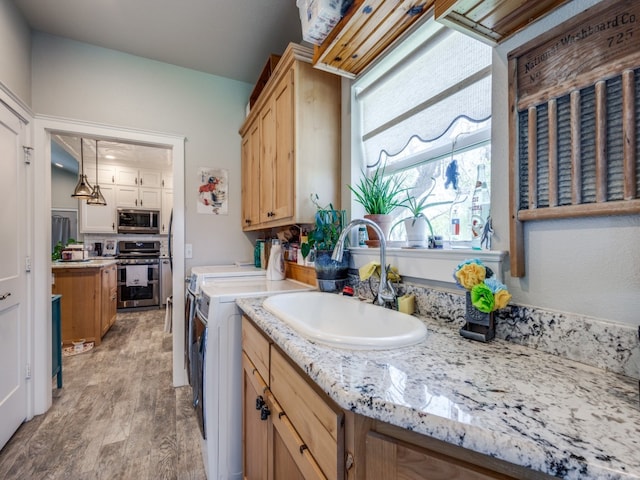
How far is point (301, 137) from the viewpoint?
1.71 m

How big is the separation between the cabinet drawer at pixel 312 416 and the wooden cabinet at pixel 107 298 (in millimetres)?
3691

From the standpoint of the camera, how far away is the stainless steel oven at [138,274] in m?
5.07

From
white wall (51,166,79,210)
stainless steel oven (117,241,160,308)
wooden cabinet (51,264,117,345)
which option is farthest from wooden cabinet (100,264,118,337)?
white wall (51,166,79,210)

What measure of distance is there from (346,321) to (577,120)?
3.20ft

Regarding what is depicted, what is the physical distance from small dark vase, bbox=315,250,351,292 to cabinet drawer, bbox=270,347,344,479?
23.6 inches

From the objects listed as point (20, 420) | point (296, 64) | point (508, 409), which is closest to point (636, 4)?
point (508, 409)

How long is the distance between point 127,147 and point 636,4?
514cm

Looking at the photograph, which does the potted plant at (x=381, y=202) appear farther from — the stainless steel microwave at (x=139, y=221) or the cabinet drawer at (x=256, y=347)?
the stainless steel microwave at (x=139, y=221)

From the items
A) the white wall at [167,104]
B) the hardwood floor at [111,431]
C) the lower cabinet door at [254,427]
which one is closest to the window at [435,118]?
the lower cabinet door at [254,427]

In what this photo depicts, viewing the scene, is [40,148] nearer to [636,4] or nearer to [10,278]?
[10,278]

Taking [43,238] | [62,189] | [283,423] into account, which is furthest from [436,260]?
[62,189]

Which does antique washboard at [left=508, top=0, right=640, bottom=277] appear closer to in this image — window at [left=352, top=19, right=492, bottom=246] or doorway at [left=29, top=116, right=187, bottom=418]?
window at [left=352, top=19, right=492, bottom=246]

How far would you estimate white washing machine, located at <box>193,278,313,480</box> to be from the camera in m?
1.46

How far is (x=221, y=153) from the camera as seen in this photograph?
2797 mm
